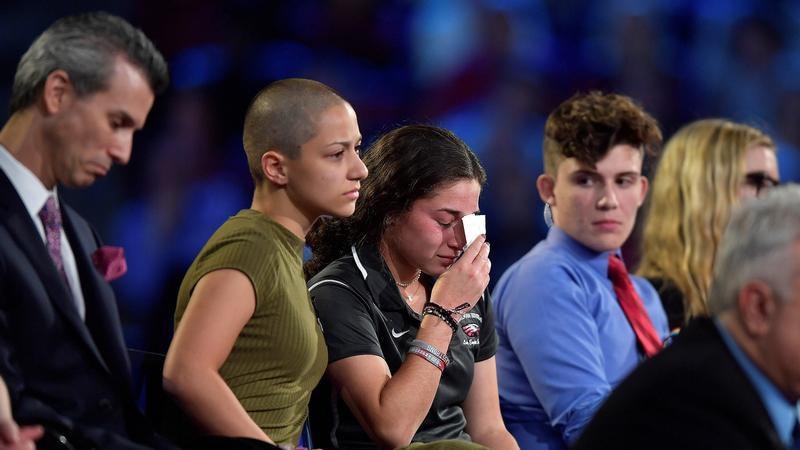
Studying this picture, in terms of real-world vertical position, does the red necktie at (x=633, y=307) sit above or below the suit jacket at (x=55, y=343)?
above

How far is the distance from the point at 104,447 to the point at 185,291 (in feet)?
1.47

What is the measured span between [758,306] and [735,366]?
95 millimetres

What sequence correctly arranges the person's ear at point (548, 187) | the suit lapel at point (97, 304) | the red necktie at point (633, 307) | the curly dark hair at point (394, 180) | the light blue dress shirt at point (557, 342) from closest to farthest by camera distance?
1. the suit lapel at point (97, 304)
2. the curly dark hair at point (394, 180)
3. the light blue dress shirt at point (557, 342)
4. the red necktie at point (633, 307)
5. the person's ear at point (548, 187)

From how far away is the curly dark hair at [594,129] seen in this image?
3268 millimetres

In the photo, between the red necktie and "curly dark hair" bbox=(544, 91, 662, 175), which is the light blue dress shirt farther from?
"curly dark hair" bbox=(544, 91, 662, 175)

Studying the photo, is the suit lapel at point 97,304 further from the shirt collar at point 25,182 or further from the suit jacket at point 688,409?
the suit jacket at point 688,409

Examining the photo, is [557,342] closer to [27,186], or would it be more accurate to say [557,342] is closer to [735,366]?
[735,366]

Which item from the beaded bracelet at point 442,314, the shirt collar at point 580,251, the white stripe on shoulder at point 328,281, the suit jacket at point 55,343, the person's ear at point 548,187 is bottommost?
the suit jacket at point 55,343

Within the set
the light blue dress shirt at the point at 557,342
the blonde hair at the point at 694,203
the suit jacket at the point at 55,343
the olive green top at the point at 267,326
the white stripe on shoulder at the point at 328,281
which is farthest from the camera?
the blonde hair at the point at 694,203

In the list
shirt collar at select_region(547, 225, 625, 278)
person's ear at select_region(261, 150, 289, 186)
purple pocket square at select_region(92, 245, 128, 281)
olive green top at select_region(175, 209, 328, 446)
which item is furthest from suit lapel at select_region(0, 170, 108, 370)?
shirt collar at select_region(547, 225, 625, 278)

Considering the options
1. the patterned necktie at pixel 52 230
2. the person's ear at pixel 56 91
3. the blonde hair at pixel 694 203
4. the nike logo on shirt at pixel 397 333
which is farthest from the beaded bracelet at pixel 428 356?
the blonde hair at pixel 694 203

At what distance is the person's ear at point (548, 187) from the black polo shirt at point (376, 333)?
2.10 ft

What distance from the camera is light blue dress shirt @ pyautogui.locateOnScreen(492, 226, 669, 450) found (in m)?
3.00

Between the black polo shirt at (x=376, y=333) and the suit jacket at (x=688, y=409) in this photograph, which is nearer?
the suit jacket at (x=688, y=409)
